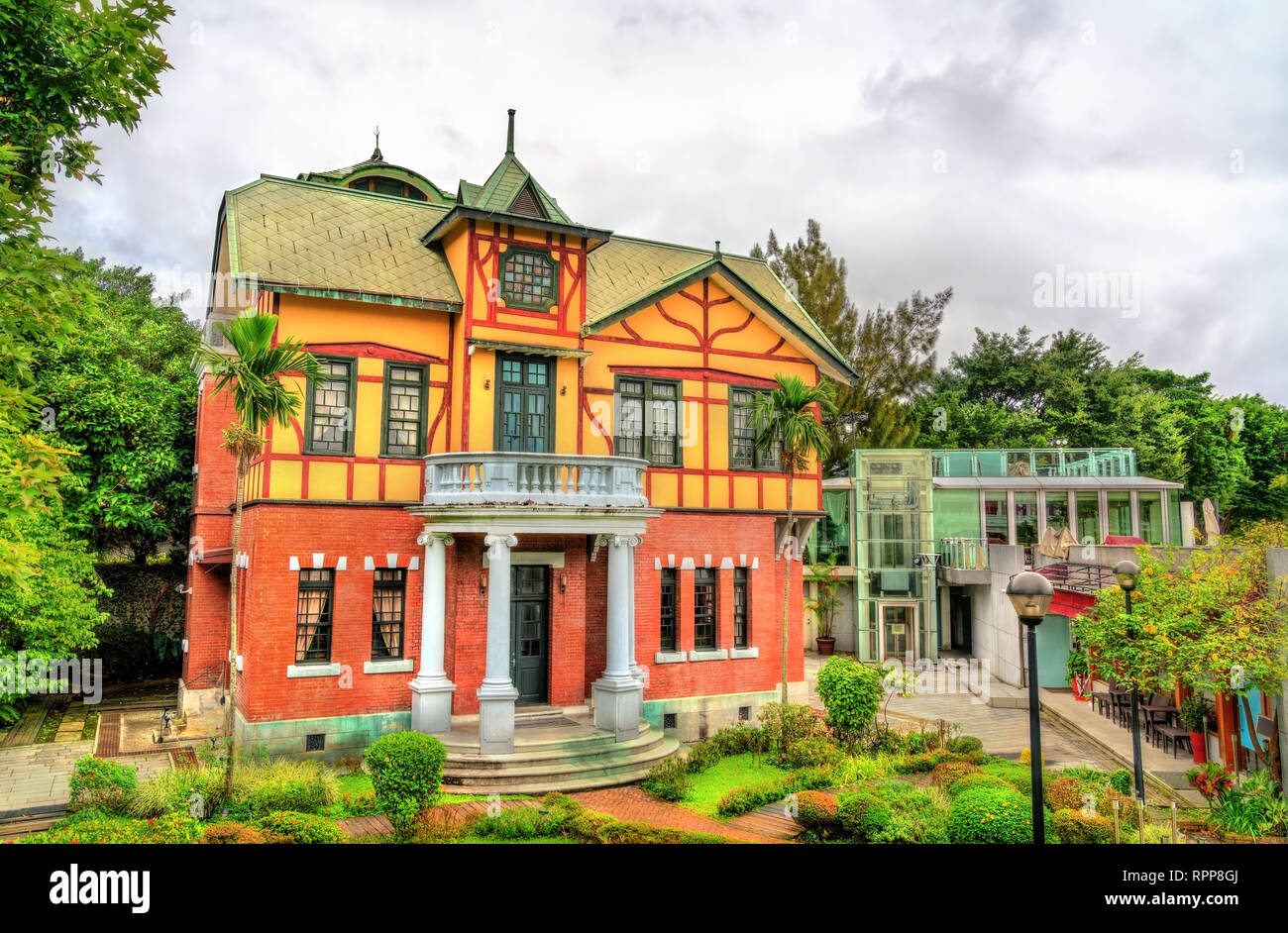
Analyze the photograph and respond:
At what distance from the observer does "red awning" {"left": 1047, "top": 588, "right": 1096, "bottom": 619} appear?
2012 centimetres

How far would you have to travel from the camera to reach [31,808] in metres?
14.1

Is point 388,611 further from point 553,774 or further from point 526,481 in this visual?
point 553,774

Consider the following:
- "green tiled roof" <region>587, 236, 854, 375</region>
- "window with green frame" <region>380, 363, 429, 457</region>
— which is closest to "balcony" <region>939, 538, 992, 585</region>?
"green tiled roof" <region>587, 236, 854, 375</region>

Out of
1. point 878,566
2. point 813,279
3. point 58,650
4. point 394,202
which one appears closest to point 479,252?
point 394,202

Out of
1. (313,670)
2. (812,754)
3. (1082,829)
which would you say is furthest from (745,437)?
(1082,829)

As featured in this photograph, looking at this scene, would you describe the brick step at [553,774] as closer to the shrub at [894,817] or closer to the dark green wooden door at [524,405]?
the shrub at [894,817]

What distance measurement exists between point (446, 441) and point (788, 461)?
837 centimetres

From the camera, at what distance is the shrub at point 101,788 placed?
13094mm

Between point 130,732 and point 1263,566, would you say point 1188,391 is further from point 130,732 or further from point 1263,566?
point 130,732

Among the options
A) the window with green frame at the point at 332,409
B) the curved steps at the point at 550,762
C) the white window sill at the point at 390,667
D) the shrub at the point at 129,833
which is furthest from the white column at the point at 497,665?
the shrub at the point at 129,833

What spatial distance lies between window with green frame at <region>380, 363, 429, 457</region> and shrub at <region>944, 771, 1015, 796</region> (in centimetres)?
1198

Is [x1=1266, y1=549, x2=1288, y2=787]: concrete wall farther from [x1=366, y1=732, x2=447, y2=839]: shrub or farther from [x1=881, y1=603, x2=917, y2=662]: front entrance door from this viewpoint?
[x1=881, y1=603, x2=917, y2=662]: front entrance door

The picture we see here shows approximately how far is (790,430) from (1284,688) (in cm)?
1065

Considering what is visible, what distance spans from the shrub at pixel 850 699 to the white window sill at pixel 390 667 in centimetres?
861
